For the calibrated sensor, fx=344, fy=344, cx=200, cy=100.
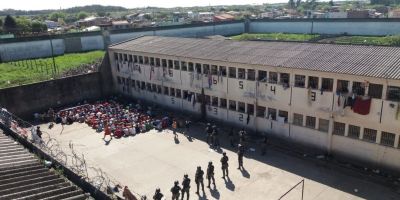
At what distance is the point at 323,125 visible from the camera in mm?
23734

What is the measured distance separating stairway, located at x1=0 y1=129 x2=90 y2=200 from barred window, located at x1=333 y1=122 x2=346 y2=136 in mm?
16391

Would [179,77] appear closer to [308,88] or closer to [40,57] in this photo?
[308,88]

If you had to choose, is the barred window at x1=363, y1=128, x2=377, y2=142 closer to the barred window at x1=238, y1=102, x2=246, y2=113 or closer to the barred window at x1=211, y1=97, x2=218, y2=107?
the barred window at x1=238, y1=102, x2=246, y2=113

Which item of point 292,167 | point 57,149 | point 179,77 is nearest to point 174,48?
point 179,77

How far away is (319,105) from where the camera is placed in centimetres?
2336

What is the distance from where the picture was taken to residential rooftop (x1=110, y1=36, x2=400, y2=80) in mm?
21766

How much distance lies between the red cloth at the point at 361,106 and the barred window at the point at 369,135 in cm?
130

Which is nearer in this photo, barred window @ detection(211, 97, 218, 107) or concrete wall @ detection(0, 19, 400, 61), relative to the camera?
barred window @ detection(211, 97, 218, 107)

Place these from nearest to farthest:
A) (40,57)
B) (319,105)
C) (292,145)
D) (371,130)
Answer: (371,130)
(319,105)
(292,145)
(40,57)

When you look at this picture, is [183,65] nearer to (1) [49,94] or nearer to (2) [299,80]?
(2) [299,80]

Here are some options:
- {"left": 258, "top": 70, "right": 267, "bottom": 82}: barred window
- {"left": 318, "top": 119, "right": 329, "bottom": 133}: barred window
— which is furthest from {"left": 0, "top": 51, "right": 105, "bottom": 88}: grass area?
{"left": 318, "top": 119, "right": 329, "bottom": 133}: barred window

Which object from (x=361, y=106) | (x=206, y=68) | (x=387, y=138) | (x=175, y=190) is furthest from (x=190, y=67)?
(x=387, y=138)

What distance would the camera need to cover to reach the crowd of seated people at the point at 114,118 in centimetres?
2955

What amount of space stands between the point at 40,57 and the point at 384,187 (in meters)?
45.9
